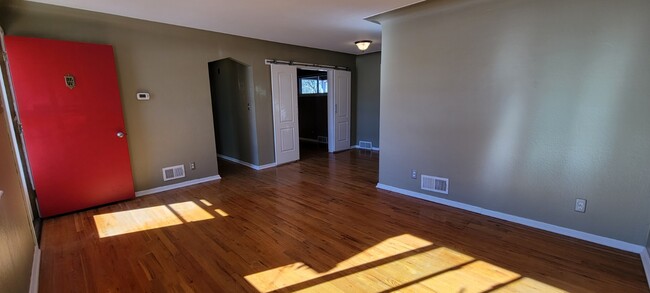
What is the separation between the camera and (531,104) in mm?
Answer: 2797

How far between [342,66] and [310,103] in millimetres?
1992

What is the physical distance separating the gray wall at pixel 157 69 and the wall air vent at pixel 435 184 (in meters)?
3.33

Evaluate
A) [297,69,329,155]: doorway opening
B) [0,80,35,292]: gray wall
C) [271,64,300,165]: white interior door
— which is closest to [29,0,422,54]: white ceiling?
[271,64,300,165]: white interior door

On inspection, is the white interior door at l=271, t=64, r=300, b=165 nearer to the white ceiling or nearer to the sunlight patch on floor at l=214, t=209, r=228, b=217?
the white ceiling

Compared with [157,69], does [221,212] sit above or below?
below

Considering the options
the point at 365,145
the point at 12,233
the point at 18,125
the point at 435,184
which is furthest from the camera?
the point at 365,145

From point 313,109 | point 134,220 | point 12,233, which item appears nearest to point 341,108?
point 313,109

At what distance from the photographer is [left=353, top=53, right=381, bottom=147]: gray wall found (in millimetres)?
6840

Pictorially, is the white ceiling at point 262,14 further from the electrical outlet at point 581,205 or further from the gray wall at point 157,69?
the electrical outlet at point 581,205

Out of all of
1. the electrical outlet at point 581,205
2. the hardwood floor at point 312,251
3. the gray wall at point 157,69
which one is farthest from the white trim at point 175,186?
the electrical outlet at point 581,205

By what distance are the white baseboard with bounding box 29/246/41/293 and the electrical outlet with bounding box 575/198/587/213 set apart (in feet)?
14.7

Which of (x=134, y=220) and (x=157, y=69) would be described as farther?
(x=157, y=69)

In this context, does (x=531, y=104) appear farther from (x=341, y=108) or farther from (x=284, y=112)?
(x=341, y=108)

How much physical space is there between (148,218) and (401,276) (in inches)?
112
